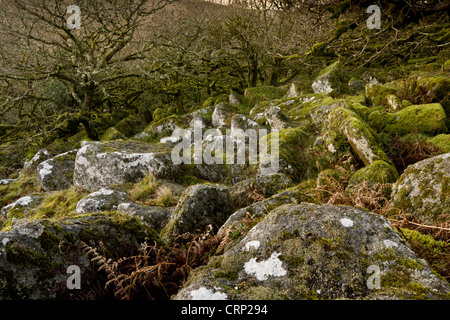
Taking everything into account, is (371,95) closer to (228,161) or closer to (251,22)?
(228,161)

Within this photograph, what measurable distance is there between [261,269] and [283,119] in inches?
363

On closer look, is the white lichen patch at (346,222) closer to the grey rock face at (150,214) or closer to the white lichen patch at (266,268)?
the white lichen patch at (266,268)

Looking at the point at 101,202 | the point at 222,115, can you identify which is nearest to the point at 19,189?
the point at 101,202

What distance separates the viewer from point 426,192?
11.8ft

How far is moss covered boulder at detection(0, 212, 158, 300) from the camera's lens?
200 cm

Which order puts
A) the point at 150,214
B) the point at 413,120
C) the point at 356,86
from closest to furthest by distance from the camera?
the point at 150,214 < the point at 413,120 < the point at 356,86

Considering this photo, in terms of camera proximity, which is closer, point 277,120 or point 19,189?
point 277,120

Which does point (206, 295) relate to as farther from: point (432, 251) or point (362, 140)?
point (362, 140)

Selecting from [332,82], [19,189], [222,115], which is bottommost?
[19,189]

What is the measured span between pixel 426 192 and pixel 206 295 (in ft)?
11.7

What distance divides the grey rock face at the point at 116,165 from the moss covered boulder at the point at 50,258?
6.08m

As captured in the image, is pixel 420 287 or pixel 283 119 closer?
pixel 420 287
